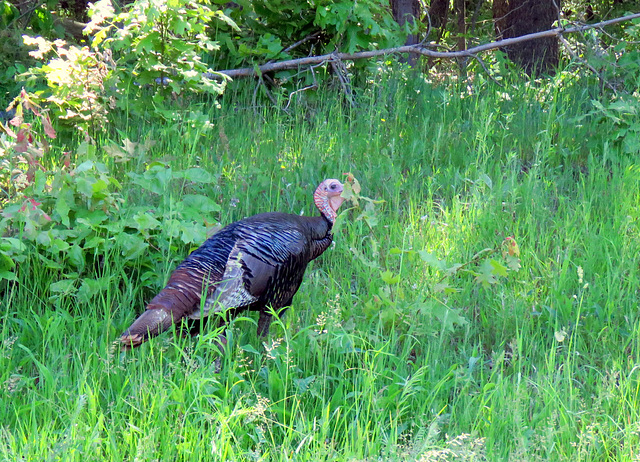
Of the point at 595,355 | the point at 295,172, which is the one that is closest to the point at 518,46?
the point at 295,172

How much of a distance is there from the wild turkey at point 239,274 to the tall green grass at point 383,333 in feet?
0.49

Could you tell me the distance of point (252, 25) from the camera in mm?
6062

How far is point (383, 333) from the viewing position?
127 inches

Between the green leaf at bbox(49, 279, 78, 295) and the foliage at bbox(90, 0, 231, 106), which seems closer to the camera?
the green leaf at bbox(49, 279, 78, 295)

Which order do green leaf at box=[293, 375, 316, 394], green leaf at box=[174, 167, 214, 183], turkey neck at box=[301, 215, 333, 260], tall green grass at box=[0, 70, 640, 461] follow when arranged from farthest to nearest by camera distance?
green leaf at box=[174, 167, 214, 183], turkey neck at box=[301, 215, 333, 260], green leaf at box=[293, 375, 316, 394], tall green grass at box=[0, 70, 640, 461]

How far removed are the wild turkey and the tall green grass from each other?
15cm

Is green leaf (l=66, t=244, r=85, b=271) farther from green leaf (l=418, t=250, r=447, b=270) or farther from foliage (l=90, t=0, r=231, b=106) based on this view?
green leaf (l=418, t=250, r=447, b=270)

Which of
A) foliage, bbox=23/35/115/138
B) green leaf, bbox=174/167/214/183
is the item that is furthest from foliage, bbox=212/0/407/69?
green leaf, bbox=174/167/214/183

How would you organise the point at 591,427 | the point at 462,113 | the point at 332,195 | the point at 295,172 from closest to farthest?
the point at 591,427, the point at 332,195, the point at 295,172, the point at 462,113

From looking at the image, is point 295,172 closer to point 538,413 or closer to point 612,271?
point 612,271

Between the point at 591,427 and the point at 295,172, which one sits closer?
the point at 591,427

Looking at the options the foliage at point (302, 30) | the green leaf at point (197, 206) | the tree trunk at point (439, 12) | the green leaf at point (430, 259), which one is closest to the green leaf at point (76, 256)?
the green leaf at point (197, 206)

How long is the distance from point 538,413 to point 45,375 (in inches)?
78.1

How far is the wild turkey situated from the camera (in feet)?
9.32
